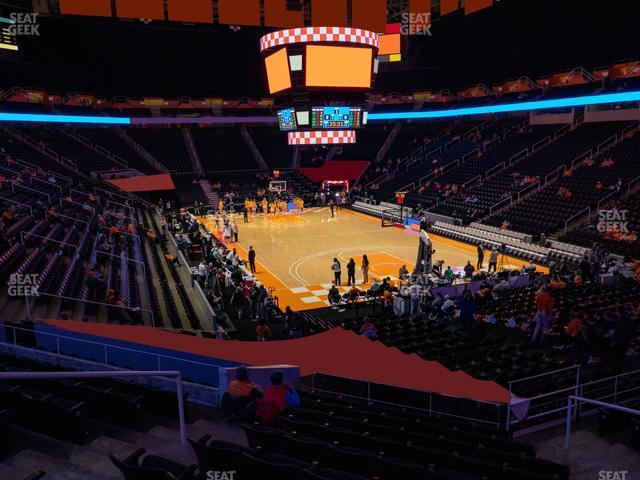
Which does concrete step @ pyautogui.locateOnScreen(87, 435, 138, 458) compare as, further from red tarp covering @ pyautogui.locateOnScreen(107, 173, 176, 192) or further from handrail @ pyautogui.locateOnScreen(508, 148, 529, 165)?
red tarp covering @ pyautogui.locateOnScreen(107, 173, 176, 192)

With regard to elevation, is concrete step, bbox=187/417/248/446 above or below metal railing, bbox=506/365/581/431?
above

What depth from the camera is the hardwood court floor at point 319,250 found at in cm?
2102

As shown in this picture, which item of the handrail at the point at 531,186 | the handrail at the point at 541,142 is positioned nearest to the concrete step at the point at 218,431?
the handrail at the point at 531,186

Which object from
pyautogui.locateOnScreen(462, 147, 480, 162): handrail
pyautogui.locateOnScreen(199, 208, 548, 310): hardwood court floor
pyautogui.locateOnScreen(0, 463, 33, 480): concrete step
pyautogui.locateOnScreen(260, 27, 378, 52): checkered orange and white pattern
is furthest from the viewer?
pyautogui.locateOnScreen(462, 147, 480, 162): handrail

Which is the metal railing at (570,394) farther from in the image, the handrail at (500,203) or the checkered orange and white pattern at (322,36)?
the handrail at (500,203)

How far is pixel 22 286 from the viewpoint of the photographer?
1159 centimetres

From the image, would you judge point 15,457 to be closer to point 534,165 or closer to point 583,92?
point 534,165

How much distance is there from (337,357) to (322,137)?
15.7 metres

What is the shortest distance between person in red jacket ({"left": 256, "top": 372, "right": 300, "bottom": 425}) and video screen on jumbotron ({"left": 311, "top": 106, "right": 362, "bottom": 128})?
739 inches

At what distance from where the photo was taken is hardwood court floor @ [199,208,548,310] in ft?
68.9

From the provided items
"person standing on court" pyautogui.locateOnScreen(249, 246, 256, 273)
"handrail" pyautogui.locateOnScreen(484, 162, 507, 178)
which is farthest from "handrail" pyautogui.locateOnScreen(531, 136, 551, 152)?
"person standing on court" pyautogui.locateOnScreen(249, 246, 256, 273)

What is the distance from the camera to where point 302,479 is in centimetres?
386

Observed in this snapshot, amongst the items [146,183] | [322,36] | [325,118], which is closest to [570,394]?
[325,118]

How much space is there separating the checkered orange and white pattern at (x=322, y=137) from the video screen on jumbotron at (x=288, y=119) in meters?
0.48
